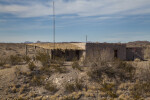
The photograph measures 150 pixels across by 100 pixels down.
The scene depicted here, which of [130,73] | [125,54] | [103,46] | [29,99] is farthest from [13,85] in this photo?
[125,54]

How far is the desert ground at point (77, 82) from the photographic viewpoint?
14312mm

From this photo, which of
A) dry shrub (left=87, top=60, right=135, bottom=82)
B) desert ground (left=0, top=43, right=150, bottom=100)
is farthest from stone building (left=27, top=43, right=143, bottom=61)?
dry shrub (left=87, top=60, right=135, bottom=82)

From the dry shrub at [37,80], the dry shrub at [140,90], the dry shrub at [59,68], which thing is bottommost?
the dry shrub at [140,90]

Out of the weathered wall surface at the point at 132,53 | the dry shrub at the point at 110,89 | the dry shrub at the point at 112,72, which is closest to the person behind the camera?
the dry shrub at the point at 110,89

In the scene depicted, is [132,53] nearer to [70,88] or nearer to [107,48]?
[107,48]

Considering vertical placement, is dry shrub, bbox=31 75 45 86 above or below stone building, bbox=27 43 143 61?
below

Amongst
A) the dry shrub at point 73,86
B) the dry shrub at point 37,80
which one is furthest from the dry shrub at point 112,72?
the dry shrub at point 37,80

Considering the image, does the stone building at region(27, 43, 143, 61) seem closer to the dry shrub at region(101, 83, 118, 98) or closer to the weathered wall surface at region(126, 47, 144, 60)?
the weathered wall surface at region(126, 47, 144, 60)

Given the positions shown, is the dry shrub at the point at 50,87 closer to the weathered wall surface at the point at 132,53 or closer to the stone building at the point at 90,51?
the stone building at the point at 90,51

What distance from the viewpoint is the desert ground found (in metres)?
14.3

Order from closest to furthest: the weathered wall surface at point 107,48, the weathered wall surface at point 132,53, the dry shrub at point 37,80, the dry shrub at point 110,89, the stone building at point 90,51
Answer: the dry shrub at point 110,89
the dry shrub at point 37,80
the weathered wall surface at point 107,48
the stone building at point 90,51
the weathered wall surface at point 132,53

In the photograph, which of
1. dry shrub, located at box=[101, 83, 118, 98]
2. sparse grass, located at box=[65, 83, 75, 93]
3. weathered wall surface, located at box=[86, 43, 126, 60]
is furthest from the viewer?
weathered wall surface, located at box=[86, 43, 126, 60]

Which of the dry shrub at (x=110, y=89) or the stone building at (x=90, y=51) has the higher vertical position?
the stone building at (x=90, y=51)

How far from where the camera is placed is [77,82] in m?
15.6
